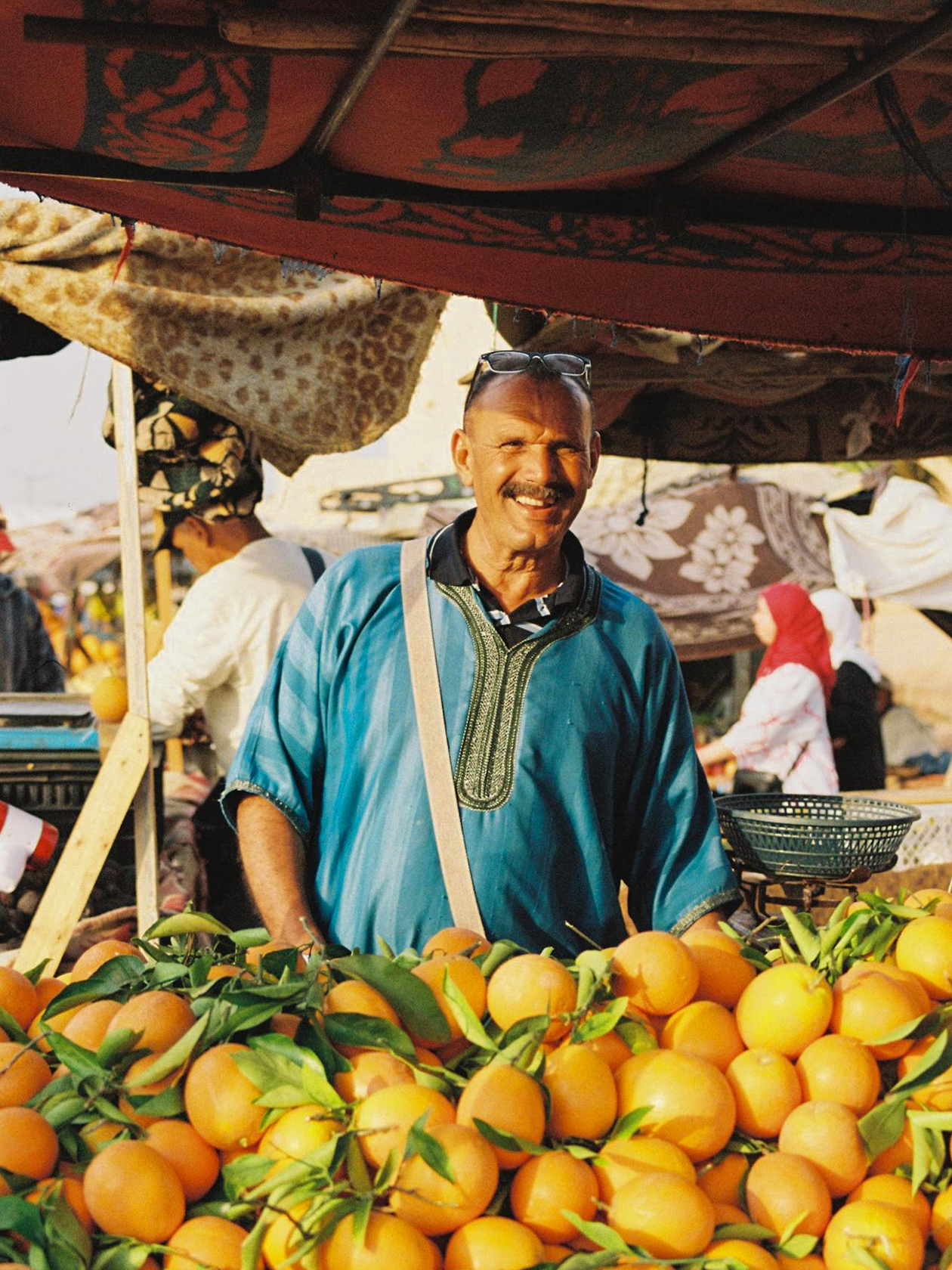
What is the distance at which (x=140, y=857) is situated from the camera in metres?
3.55

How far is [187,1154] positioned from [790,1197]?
1.83ft

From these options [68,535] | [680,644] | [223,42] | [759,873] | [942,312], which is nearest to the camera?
[223,42]

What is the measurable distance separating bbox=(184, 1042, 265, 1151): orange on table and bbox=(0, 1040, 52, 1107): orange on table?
0.19 m

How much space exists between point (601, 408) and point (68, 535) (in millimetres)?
14092

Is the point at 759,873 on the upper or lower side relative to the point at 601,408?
lower

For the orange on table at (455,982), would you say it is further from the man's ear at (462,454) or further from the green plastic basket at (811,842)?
the green plastic basket at (811,842)

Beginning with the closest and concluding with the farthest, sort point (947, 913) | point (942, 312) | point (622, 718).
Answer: point (947, 913) → point (622, 718) → point (942, 312)

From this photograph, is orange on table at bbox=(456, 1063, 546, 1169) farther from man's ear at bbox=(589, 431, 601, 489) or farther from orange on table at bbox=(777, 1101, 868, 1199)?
man's ear at bbox=(589, 431, 601, 489)

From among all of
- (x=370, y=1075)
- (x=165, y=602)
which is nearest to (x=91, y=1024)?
(x=370, y=1075)

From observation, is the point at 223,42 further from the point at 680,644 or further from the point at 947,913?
the point at 680,644

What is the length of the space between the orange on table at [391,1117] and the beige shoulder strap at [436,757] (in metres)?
0.92

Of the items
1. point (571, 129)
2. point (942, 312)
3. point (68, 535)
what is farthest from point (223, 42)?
point (68, 535)

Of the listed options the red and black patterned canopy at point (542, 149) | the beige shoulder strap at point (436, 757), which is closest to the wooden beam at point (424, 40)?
the red and black patterned canopy at point (542, 149)

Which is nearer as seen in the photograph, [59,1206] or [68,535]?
[59,1206]
